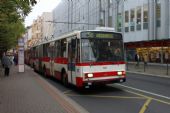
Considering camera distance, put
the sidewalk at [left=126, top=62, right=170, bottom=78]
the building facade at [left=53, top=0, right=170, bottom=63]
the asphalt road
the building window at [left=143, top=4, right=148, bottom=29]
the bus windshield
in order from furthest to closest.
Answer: the building window at [left=143, top=4, right=148, bottom=29], the building facade at [left=53, top=0, right=170, bottom=63], the sidewalk at [left=126, top=62, right=170, bottom=78], the bus windshield, the asphalt road

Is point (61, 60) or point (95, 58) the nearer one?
point (95, 58)

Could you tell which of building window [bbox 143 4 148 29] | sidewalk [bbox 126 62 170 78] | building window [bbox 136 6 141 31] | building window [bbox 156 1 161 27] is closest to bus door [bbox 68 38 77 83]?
sidewalk [bbox 126 62 170 78]

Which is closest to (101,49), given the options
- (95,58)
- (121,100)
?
(95,58)

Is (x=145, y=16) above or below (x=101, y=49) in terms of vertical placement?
above

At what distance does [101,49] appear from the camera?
51.5 ft

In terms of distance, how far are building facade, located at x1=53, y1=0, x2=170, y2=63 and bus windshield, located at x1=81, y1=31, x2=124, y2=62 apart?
24289mm

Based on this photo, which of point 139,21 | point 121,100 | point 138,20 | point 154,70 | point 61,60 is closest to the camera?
point 121,100

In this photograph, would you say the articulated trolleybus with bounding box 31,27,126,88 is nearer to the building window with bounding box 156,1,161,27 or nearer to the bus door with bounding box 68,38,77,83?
the bus door with bounding box 68,38,77,83

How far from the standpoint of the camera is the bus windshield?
1538 centimetres

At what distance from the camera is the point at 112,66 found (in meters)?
15.8

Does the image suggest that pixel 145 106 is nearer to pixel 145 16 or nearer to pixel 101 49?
pixel 101 49

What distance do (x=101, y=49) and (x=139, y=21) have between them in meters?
33.9

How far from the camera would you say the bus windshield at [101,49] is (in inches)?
605

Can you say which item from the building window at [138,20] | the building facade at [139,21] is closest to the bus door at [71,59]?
the building facade at [139,21]
